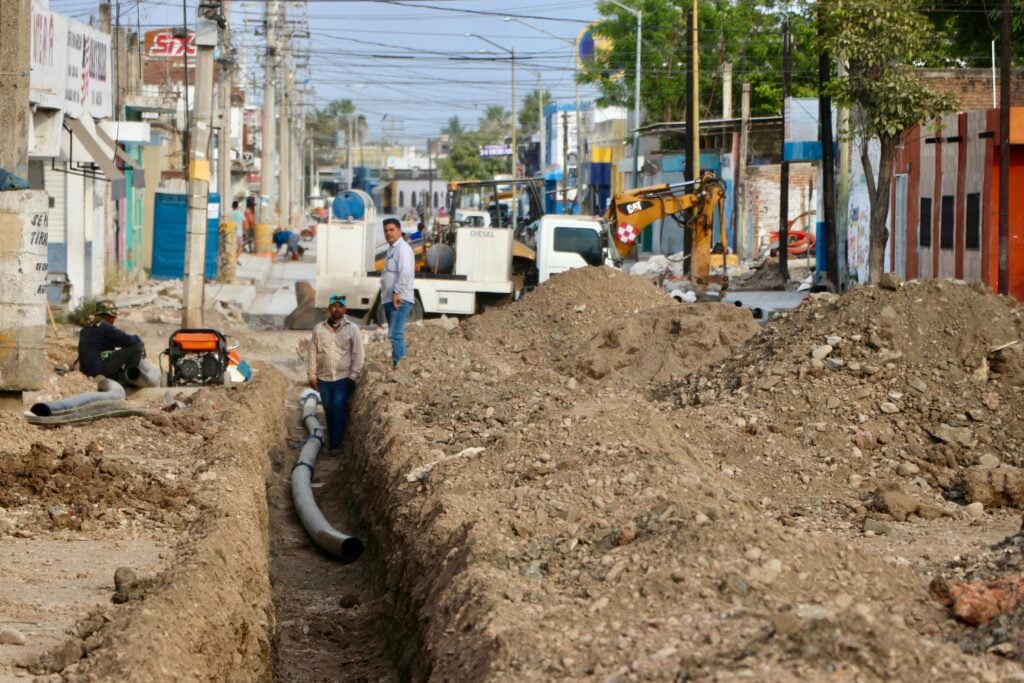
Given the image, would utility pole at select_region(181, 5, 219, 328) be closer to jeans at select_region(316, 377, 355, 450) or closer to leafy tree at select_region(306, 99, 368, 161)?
jeans at select_region(316, 377, 355, 450)

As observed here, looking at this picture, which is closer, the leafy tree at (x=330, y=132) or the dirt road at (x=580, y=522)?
the dirt road at (x=580, y=522)

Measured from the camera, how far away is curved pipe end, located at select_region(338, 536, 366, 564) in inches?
460

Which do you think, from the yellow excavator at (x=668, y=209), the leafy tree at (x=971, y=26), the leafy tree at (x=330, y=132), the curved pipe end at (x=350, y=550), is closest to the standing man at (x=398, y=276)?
the curved pipe end at (x=350, y=550)

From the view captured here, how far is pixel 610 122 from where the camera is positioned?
2825 inches

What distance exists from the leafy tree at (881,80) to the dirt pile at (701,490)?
5.60 m

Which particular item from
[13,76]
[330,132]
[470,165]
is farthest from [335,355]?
Answer: [330,132]

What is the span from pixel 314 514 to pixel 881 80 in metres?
14.4

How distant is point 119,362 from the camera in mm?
16359

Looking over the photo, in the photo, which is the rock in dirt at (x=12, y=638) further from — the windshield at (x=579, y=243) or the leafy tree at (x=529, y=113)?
the leafy tree at (x=529, y=113)

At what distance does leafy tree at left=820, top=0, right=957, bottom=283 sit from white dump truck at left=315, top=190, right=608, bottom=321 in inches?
199

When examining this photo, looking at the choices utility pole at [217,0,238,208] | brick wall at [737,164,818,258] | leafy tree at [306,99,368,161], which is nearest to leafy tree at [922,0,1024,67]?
brick wall at [737,164,818,258]

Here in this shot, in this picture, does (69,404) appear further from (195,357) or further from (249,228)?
(249,228)

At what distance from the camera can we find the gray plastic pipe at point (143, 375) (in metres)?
16.5

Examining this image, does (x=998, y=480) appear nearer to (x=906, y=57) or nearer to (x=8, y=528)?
(x=8, y=528)
